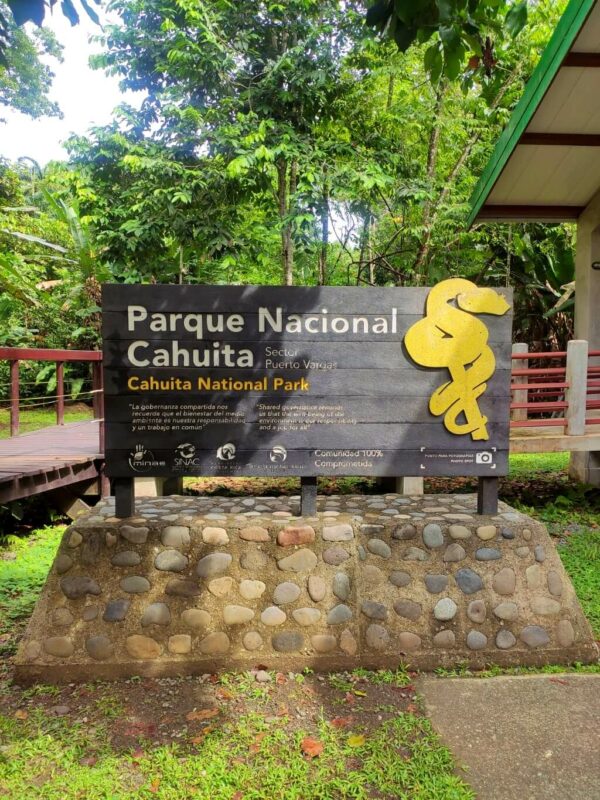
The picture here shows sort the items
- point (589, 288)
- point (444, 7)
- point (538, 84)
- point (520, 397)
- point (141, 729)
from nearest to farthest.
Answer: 1. point (444, 7)
2. point (141, 729)
3. point (538, 84)
4. point (520, 397)
5. point (589, 288)

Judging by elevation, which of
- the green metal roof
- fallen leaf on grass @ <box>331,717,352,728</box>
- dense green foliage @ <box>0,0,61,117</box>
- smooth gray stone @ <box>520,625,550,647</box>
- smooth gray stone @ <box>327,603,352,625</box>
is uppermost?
dense green foliage @ <box>0,0,61,117</box>

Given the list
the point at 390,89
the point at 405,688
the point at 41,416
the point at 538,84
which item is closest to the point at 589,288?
the point at 538,84

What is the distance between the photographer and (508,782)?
232 centimetres

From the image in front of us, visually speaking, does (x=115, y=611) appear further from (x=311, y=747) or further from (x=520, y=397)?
(x=520, y=397)

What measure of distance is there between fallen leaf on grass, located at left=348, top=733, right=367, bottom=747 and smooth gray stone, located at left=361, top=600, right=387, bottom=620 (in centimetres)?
73

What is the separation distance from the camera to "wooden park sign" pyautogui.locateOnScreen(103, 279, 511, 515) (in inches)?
133

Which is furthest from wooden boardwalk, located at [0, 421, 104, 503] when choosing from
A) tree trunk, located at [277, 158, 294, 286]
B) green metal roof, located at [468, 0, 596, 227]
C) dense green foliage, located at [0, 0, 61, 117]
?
dense green foliage, located at [0, 0, 61, 117]

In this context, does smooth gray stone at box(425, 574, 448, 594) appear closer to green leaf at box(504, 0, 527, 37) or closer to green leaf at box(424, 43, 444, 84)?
green leaf at box(424, 43, 444, 84)

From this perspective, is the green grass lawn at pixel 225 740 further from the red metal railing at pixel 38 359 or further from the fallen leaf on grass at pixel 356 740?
the red metal railing at pixel 38 359

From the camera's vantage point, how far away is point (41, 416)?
14.7 meters

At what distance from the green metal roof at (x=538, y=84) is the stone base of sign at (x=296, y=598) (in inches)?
151

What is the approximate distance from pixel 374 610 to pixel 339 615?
20 cm

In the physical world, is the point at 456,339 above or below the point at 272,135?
below

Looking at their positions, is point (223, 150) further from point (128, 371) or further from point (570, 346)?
point (128, 371)
